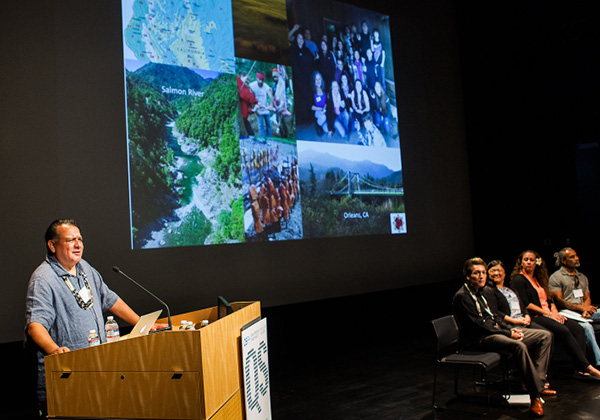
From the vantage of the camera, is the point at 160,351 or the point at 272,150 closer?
the point at 160,351

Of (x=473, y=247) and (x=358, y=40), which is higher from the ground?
(x=358, y=40)

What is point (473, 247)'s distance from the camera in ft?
26.2

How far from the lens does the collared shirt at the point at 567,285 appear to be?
5.07m

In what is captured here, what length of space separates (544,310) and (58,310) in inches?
155

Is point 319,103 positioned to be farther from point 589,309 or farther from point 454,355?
point 589,309

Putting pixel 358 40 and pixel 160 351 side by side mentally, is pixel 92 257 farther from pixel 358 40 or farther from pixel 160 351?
pixel 358 40

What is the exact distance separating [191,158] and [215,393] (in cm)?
302

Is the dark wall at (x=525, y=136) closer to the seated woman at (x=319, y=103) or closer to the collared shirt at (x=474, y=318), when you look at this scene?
the seated woman at (x=319, y=103)

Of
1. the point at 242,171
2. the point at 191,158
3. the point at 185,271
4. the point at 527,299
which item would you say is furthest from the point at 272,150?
the point at 527,299

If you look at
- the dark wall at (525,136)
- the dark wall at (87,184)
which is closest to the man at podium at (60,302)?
the dark wall at (87,184)

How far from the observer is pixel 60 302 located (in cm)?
250

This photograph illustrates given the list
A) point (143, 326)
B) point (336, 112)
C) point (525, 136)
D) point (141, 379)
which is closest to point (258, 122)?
point (336, 112)

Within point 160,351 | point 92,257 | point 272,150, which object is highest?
point 272,150

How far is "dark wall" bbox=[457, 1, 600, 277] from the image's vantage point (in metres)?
7.82
